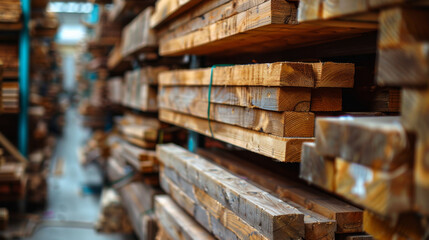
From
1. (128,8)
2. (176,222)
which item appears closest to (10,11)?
(128,8)

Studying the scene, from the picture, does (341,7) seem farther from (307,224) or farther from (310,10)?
(307,224)

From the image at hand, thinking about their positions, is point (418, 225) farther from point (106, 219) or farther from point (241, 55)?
point (106, 219)

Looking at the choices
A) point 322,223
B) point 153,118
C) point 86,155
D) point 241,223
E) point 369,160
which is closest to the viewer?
point 369,160

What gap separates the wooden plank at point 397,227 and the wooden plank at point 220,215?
0.63 m

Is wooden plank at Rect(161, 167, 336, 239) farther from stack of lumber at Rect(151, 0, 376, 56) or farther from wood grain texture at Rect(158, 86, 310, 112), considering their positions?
stack of lumber at Rect(151, 0, 376, 56)

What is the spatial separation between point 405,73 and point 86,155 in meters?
9.18

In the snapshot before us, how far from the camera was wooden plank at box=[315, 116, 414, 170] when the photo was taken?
126 cm

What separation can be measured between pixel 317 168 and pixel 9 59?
662 cm

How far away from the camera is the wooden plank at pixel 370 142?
4.15 ft

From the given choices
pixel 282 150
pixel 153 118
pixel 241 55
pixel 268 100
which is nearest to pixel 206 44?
pixel 241 55

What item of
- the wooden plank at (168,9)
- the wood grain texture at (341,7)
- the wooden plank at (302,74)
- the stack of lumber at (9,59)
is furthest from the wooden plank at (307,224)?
the stack of lumber at (9,59)

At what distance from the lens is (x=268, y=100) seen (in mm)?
2279

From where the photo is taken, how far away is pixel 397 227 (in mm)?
1457

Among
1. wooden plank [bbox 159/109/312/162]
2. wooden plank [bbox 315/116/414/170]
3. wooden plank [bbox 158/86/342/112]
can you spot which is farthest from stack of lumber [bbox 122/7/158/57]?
wooden plank [bbox 315/116/414/170]
